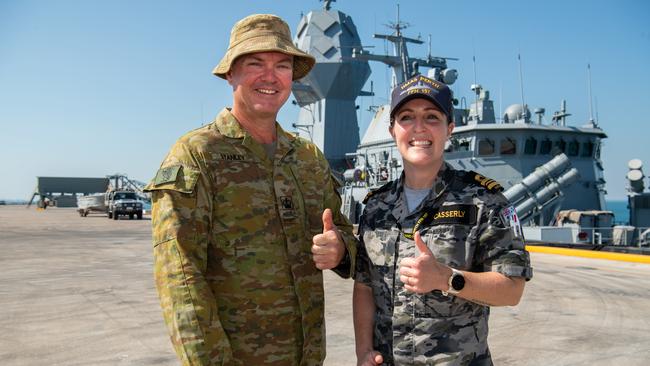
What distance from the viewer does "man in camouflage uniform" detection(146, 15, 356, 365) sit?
1.93 meters

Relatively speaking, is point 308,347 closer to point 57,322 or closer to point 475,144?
point 57,322

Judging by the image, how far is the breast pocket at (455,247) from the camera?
1.96 m

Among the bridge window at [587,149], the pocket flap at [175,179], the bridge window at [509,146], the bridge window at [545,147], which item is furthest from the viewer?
the bridge window at [587,149]

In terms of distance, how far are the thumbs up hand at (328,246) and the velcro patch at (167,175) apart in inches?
24.1

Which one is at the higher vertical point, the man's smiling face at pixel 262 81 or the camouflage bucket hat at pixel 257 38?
the camouflage bucket hat at pixel 257 38

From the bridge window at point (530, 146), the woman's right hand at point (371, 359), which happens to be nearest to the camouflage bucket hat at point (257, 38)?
the woman's right hand at point (371, 359)

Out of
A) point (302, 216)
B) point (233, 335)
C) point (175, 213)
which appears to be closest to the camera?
point (175, 213)

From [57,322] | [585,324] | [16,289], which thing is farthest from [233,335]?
[16,289]

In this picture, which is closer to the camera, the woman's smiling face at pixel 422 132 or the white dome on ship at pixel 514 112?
the woman's smiling face at pixel 422 132

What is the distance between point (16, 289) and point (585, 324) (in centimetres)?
737

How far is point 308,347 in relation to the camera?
2195mm

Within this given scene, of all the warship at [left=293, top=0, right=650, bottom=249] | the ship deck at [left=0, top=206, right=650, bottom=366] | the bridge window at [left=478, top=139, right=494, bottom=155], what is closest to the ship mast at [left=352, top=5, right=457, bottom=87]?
the warship at [left=293, top=0, right=650, bottom=249]

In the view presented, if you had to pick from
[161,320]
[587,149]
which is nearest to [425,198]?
[161,320]

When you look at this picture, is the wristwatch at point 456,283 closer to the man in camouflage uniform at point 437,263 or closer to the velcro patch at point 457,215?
the man in camouflage uniform at point 437,263
